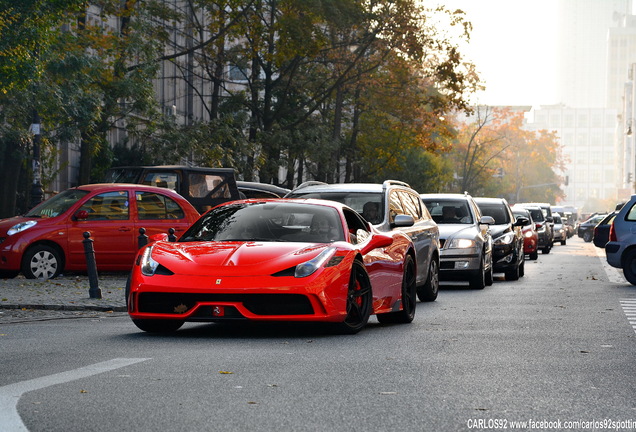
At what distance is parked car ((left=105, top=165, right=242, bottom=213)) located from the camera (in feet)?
80.7

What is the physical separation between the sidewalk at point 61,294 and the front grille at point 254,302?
464 cm

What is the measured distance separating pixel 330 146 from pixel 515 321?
32230 millimetres

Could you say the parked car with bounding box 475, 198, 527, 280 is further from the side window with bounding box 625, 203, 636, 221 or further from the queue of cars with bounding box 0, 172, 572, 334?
the queue of cars with bounding box 0, 172, 572, 334

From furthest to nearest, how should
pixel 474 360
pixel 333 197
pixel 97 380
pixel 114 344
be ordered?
pixel 333 197, pixel 114 344, pixel 474 360, pixel 97 380

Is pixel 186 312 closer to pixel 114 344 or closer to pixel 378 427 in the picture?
pixel 114 344

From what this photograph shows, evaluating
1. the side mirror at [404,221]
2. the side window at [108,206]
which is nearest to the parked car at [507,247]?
the side window at [108,206]

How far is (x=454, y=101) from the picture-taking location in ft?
135

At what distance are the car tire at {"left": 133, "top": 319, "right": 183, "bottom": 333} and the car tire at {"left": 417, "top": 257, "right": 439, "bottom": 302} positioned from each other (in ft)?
19.4

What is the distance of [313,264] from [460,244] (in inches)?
394

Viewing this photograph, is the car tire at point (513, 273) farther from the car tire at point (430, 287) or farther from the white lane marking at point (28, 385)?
the white lane marking at point (28, 385)

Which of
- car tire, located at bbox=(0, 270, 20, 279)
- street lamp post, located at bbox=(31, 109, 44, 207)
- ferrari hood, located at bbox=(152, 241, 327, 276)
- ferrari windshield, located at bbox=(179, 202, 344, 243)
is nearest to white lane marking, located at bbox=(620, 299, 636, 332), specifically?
ferrari windshield, located at bbox=(179, 202, 344, 243)

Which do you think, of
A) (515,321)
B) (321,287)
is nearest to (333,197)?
(515,321)

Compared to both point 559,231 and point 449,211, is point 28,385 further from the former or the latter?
point 559,231

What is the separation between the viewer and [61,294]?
17.1 meters
